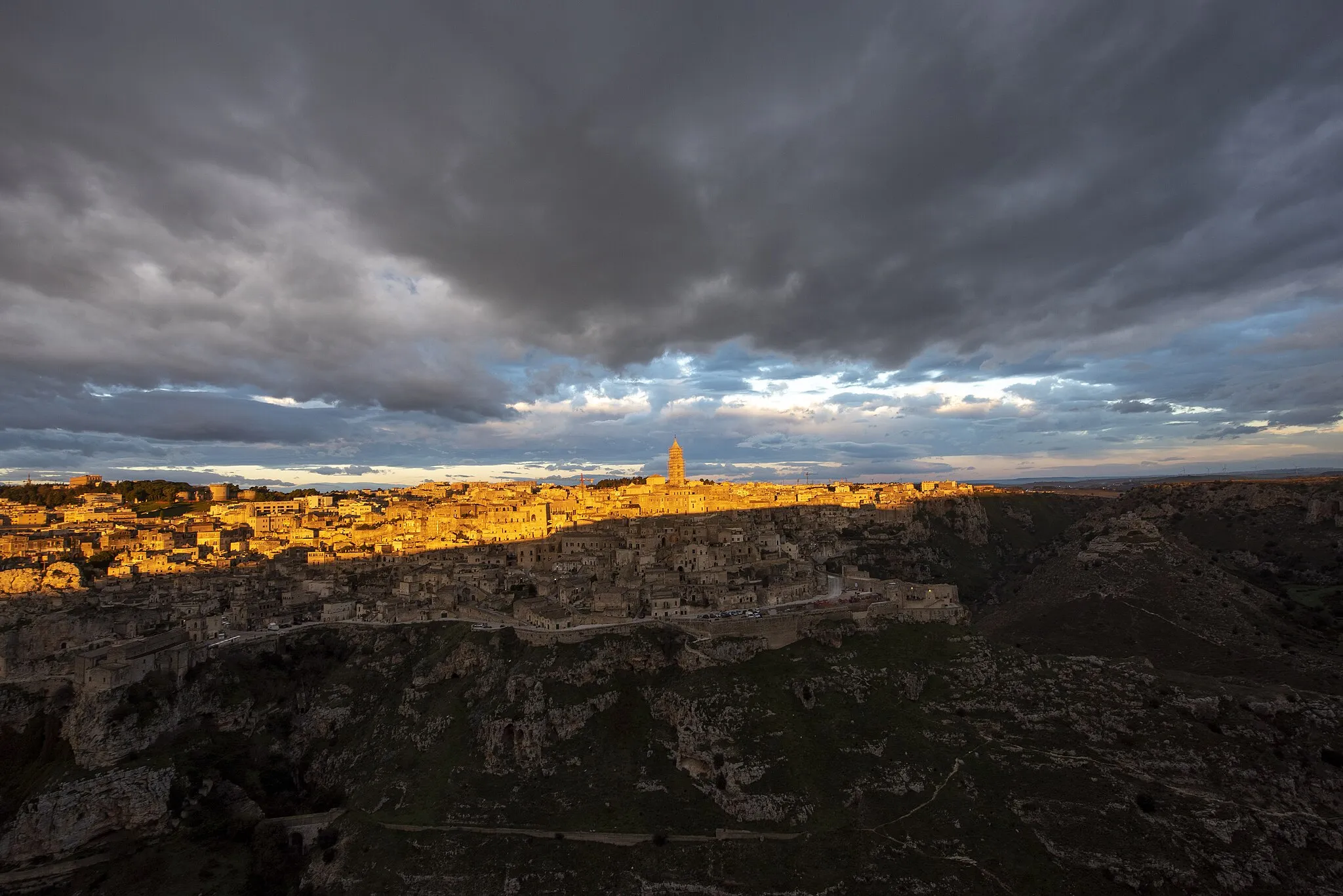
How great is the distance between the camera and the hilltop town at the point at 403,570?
2611 inches

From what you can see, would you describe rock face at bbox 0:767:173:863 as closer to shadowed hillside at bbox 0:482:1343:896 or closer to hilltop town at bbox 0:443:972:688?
shadowed hillside at bbox 0:482:1343:896

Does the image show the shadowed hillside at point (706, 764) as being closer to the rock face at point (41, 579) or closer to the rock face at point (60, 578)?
the rock face at point (60, 578)

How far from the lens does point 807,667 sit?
5766 cm

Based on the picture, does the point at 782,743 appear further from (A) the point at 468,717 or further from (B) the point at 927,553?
(B) the point at 927,553

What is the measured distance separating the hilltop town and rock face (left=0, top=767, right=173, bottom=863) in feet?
30.7

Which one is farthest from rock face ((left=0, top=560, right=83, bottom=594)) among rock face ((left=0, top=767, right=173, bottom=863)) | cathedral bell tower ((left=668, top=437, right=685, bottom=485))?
cathedral bell tower ((left=668, top=437, right=685, bottom=485))

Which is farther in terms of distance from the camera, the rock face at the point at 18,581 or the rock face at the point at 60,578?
the rock face at the point at 60,578

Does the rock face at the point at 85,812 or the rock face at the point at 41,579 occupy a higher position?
the rock face at the point at 41,579

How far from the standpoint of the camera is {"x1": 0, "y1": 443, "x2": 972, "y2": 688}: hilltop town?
218ft

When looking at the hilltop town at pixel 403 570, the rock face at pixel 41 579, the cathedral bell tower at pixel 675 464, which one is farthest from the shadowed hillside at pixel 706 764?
the cathedral bell tower at pixel 675 464

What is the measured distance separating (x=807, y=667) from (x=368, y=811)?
38.0 meters

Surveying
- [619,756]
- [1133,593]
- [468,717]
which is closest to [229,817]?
[468,717]

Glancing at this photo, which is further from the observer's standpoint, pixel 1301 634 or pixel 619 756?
pixel 1301 634

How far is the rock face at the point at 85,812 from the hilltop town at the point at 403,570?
9.37 m
